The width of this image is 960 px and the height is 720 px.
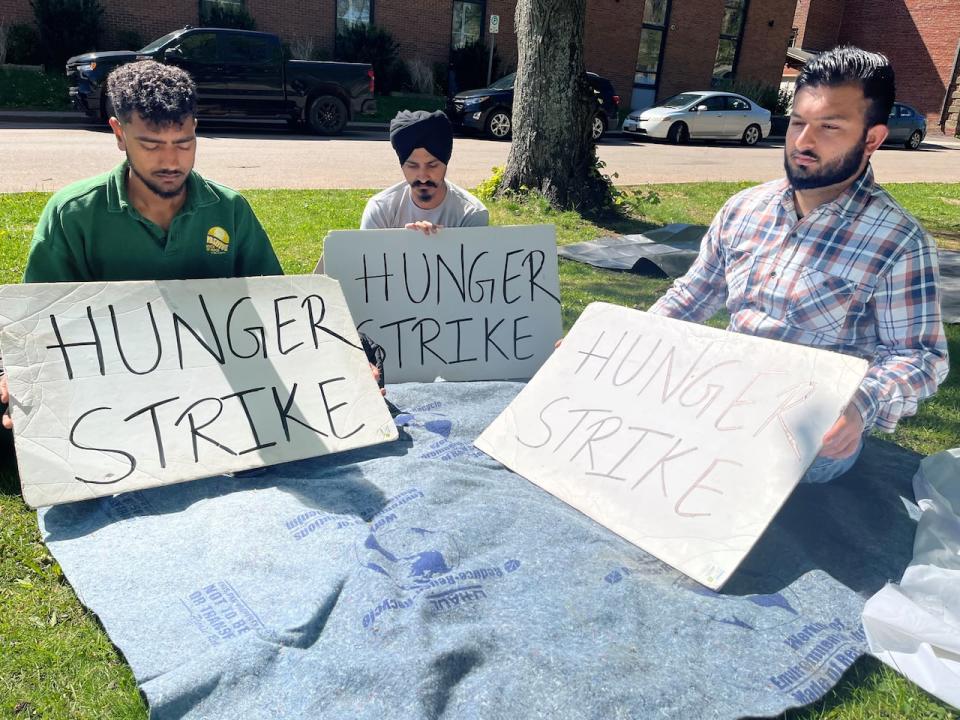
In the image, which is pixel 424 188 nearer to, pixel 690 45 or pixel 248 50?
pixel 248 50

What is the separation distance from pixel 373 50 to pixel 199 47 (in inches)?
351

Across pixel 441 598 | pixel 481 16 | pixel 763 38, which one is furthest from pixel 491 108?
pixel 763 38

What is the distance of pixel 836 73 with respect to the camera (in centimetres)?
252

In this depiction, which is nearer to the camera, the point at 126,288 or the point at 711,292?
the point at 126,288

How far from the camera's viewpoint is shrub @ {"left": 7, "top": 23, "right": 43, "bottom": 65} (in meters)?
18.5

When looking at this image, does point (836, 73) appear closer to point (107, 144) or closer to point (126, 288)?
point (126, 288)

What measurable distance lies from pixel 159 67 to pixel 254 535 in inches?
68.6

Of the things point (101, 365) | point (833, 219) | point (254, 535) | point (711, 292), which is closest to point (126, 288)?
point (101, 365)

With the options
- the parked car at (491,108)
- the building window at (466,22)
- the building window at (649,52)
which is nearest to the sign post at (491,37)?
the building window at (466,22)

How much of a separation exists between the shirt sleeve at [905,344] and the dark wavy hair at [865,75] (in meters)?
0.46

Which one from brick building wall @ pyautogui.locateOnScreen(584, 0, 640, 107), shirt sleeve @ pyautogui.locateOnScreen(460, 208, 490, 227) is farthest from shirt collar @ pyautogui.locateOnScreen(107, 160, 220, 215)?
brick building wall @ pyautogui.locateOnScreen(584, 0, 640, 107)

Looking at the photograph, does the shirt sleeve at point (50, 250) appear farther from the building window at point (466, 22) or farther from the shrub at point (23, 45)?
the building window at point (466, 22)

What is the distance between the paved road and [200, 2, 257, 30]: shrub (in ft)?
19.6

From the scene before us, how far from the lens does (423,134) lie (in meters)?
A: 3.79
